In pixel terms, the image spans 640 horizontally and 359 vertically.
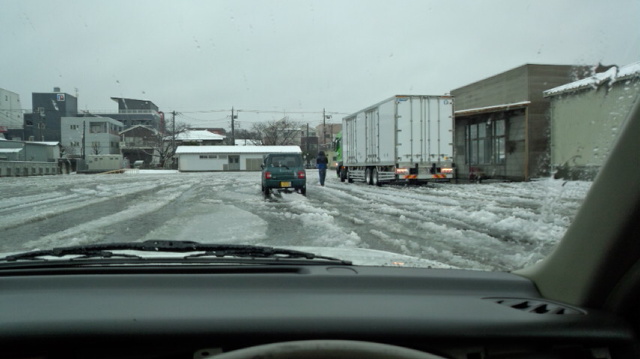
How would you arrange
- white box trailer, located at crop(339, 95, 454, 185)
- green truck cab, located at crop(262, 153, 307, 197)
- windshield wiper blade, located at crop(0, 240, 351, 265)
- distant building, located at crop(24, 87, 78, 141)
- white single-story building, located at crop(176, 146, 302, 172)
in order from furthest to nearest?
white single-story building, located at crop(176, 146, 302, 172), white box trailer, located at crop(339, 95, 454, 185), green truck cab, located at crop(262, 153, 307, 197), distant building, located at crop(24, 87, 78, 141), windshield wiper blade, located at crop(0, 240, 351, 265)

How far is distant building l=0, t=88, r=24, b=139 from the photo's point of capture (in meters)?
3.96

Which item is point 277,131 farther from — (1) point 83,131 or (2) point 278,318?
(2) point 278,318

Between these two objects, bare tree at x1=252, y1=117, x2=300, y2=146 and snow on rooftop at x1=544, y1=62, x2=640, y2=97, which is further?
bare tree at x1=252, y1=117, x2=300, y2=146

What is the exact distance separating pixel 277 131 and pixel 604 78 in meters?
78.7

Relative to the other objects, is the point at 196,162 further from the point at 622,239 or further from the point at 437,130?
the point at 622,239

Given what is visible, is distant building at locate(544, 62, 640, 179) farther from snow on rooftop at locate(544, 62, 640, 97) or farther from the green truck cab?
the green truck cab

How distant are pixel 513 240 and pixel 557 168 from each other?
12.8 feet

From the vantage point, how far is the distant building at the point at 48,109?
5.02m

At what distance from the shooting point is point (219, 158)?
65812 millimetres

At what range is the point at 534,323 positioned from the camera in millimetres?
1809

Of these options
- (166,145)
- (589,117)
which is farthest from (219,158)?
(589,117)

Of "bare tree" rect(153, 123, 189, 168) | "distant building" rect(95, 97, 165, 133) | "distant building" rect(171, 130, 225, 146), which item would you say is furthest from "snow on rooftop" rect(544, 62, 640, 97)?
"distant building" rect(171, 130, 225, 146)

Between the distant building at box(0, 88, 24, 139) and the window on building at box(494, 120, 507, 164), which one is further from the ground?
the distant building at box(0, 88, 24, 139)

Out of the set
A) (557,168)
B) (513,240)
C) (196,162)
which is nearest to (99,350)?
(557,168)
